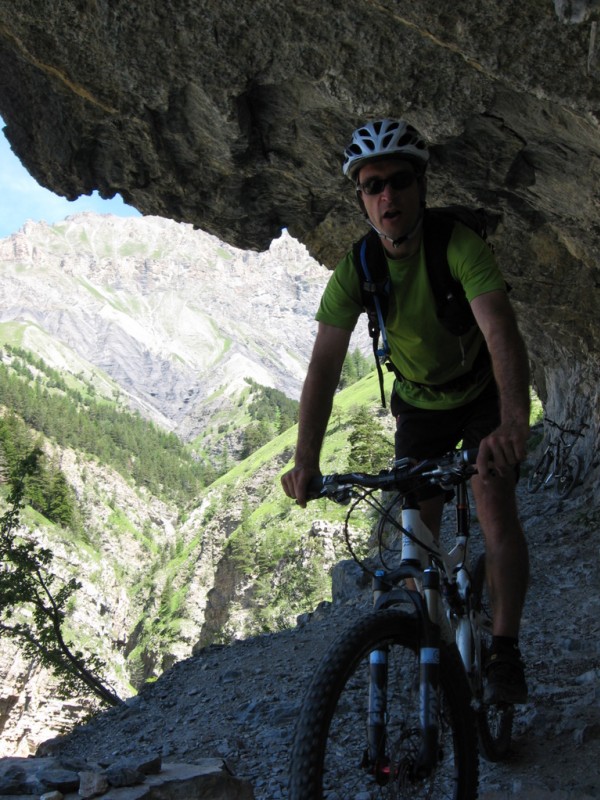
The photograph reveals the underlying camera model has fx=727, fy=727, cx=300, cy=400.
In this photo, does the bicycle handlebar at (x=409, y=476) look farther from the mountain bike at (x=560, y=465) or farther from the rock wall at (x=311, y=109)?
the mountain bike at (x=560, y=465)

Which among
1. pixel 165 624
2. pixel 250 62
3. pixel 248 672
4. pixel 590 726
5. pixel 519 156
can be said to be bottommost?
pixel 590 726

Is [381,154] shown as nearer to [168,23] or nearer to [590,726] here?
[590,726]

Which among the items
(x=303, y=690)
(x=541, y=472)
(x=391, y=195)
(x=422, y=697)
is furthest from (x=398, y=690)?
(x=541, y=472)

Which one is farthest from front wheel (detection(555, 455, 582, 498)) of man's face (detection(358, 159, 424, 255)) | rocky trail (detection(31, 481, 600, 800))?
man's face (detection(358, 159, 424, 255))

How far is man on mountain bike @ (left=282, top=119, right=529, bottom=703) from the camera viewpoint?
409 cm

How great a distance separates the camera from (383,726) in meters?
3.27

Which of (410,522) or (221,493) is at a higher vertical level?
(221,493)

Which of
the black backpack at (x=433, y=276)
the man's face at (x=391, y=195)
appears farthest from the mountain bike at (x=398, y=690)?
the man's face at (x=391, y=195)

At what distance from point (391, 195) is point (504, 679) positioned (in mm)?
2912

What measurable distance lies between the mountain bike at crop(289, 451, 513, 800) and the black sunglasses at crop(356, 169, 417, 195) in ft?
5.90

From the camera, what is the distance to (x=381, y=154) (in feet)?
14.6

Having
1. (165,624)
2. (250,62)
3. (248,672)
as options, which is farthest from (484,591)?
(165,624)

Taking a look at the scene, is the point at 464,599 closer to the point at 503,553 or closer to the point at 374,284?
the point at 503,553

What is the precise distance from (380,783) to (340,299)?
2.71m
